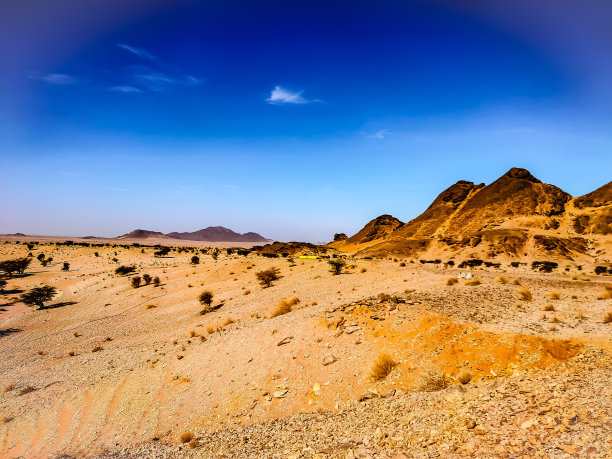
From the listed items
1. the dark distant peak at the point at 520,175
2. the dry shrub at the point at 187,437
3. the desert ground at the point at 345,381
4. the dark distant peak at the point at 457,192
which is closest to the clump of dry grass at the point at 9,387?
the desert ground at the point at 345,381

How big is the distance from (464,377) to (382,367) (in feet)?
7.72

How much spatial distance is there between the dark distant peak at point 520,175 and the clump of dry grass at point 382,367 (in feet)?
253

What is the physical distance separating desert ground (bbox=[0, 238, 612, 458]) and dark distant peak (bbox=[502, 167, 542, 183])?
195 ft

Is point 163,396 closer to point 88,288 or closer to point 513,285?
point 513,285

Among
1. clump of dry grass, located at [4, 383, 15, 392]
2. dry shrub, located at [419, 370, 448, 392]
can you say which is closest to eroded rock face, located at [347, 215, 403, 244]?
dry shrub, located at [419, 370, 448, 392]

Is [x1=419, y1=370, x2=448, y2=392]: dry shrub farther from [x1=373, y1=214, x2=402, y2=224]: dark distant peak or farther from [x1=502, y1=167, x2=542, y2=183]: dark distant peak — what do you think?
[x1=373, y1=214, x2=402, y2=224]: dark distant peak

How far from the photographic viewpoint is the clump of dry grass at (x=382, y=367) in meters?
9.51

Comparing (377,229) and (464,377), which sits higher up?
(377,229)

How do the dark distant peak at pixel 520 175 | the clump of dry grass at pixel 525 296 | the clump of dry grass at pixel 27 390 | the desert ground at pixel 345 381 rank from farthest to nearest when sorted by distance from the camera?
the dark distant peak at pixel 520 175
the clump of dry grass at pixel 525 296
the clump of dry grass at pixel 27 390
the desert ground at pixel 345 381

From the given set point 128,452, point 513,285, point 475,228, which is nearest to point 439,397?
point 128,452

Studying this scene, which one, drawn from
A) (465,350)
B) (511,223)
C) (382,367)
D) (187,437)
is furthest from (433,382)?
(511,223)

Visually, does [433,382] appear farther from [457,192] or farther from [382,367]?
[457,192]

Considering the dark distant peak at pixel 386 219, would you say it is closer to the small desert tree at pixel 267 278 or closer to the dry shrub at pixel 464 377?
the small desert tree at pixel 267 278

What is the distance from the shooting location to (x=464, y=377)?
27.3 ft
